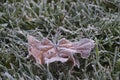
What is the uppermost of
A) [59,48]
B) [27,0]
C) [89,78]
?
[27,0]

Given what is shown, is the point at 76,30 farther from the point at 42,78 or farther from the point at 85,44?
the point at 42,78

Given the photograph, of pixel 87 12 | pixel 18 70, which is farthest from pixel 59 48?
pixel 87 12

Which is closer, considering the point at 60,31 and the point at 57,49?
the point at 57,49
